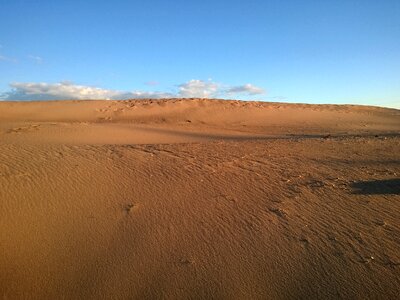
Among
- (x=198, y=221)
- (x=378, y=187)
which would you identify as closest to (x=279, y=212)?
(x=198, y=221)

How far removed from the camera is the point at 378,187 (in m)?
6.85

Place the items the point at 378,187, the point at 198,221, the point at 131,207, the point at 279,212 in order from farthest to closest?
1. the point at 378,187
2. the point at 131,207
3. the point at 279,212
4. the point at 198,221

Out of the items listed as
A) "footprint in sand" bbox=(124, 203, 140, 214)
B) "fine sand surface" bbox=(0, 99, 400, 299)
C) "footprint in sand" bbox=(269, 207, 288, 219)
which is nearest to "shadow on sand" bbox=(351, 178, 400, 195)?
"fine sand surface" bbox=(0, 99, 400, 299)

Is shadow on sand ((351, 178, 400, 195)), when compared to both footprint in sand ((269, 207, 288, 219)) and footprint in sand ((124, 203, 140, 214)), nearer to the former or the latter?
footprint in sand ((269, 207, 288, 219))

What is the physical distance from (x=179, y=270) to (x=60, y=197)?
315 centimetres

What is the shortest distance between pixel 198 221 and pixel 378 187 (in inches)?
146

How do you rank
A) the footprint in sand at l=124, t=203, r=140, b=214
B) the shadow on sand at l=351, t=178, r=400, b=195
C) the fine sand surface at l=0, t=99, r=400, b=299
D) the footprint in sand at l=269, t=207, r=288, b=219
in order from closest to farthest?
1. the fine sand surface at l=0, t=99, r=400, b=299
2. the footprint in sand at l=269, t=207, r=288, b=219
3. the footprint in sand at l=124, t=203, r=140, b=214
4. the shadow on sand at l=351, t=178, r=400, b=195

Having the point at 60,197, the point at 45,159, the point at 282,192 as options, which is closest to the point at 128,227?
the point at 60,197

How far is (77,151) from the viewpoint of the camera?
9406mm

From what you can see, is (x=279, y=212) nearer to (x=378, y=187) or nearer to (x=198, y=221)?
(x=198, y=221)

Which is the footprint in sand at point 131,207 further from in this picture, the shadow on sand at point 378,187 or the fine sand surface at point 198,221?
the shadow on sand at point 378,187

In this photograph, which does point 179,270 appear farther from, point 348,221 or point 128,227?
point 348,221

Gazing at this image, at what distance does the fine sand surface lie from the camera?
4.45m

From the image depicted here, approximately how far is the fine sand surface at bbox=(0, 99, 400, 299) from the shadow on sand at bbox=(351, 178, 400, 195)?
0.02 meters
